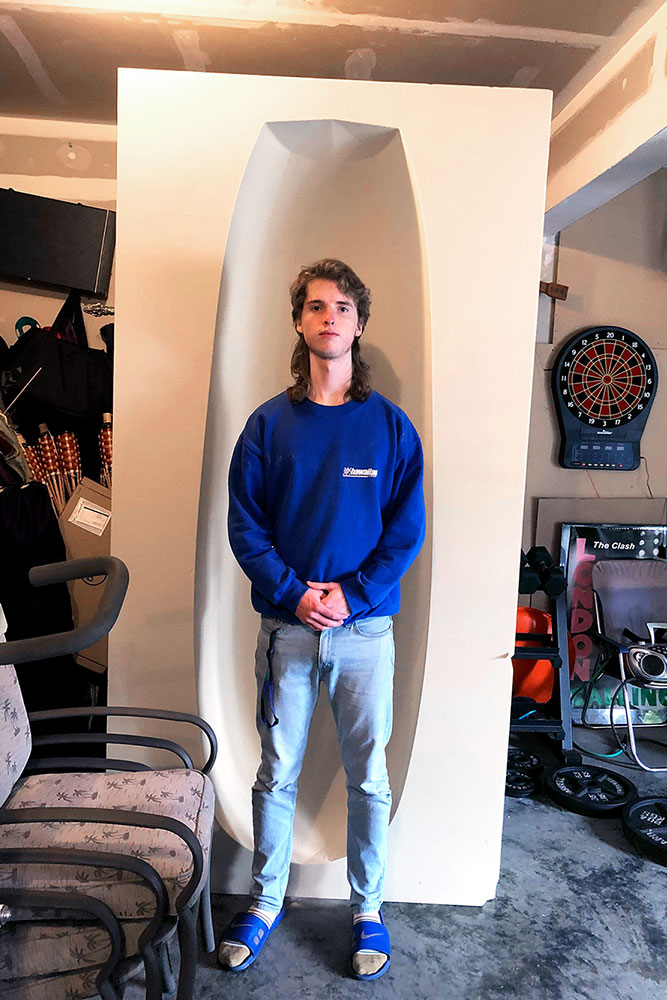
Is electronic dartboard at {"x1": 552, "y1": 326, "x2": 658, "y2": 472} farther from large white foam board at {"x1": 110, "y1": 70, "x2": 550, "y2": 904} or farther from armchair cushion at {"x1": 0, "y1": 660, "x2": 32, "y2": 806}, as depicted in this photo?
armchair cushion at {"x1": 0, "y1": 660, "x2": 32, "y2": 806}

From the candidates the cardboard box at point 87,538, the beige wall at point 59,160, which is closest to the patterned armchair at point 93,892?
the cardboard box at point 87,538

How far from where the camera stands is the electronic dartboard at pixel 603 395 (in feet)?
10.6

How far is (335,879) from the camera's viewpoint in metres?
1.94

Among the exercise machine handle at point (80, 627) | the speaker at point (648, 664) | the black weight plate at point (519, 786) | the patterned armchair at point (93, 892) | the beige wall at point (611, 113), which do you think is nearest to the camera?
the exercise machine handle at point (80, 627)

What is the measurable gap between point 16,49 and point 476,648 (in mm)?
2464

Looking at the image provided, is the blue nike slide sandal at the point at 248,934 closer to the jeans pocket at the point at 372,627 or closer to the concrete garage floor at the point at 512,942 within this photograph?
the concrete garage floor at the point at 512,942

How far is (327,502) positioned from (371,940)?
43.4 inches

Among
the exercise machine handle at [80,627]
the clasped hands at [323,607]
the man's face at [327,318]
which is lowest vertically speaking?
the clasped hands at [323,607]

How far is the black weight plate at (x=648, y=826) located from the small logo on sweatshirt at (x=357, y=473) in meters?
1.63

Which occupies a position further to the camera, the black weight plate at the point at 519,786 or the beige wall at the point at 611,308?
the beige wall at the point at 611,308

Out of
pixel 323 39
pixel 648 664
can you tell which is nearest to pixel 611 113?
pixel 323 39

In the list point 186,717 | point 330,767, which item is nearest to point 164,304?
point 186,717

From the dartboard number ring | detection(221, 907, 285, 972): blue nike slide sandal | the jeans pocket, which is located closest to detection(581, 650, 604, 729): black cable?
the dartboard number ring

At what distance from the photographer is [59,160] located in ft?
9.49
